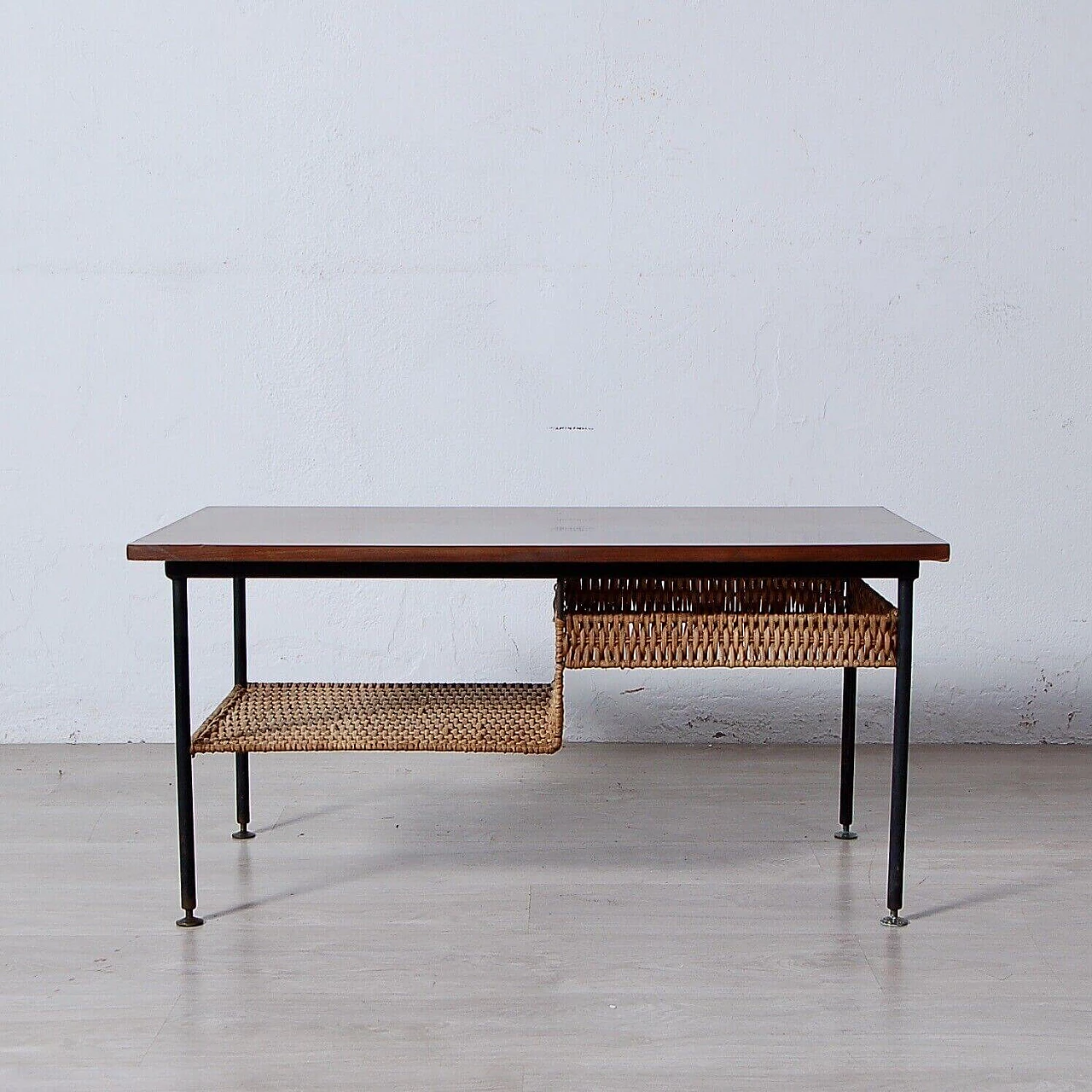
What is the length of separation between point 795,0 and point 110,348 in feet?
6.48

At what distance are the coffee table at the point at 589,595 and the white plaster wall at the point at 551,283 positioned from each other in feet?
3.04

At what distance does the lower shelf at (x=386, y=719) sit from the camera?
2266 millimetres

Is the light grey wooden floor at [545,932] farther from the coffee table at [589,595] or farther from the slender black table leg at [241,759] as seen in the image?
the coffee table at [589,595]

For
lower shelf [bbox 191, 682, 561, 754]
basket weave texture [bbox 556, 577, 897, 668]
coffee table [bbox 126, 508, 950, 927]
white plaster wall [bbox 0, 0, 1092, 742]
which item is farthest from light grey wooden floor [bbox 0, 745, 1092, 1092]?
white plaster wall [bbox 0, 0, 1092, 742]

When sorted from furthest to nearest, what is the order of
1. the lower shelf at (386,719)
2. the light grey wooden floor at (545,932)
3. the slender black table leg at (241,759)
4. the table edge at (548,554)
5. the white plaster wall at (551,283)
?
the white plaster wall at (551,283) < the slender black table leg at (241,759) < the lower shelf at (386,719) < the table edge at (548,554) < the light grey wooden floor at (545,932)

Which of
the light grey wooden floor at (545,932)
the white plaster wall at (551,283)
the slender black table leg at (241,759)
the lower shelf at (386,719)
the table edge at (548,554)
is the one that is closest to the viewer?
the light grey wooden floor at (545,932)

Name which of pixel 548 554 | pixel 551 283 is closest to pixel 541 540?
pixel 548 554

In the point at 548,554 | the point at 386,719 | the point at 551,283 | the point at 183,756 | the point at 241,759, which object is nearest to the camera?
the point at 548,554

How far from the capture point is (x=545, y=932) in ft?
7.41

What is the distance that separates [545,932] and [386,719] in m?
0.48

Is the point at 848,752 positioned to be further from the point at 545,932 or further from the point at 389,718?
the point at 389,718

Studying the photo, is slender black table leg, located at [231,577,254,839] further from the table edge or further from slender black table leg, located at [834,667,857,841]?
slender black table leg, located at [834,667,857,841]

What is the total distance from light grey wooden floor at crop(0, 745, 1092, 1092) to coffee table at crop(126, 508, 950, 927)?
197 mm

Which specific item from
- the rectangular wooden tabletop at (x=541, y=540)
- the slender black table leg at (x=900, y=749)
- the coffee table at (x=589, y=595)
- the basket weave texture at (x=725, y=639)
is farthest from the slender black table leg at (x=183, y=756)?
the slender black table leg at (x=900, y=749)
